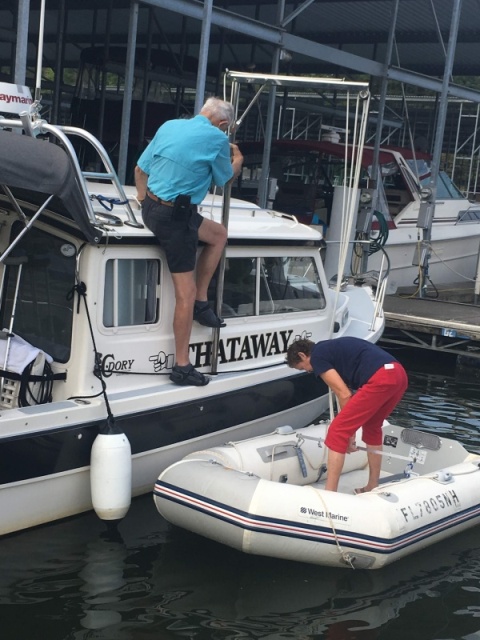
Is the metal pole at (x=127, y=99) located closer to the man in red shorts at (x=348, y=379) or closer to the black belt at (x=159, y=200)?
the black belt at (x=159, y=200)

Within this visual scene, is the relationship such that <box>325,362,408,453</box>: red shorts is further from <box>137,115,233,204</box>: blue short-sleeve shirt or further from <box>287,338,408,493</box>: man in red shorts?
<box>137,115,233,204</box>: blue short-sleeve shirt

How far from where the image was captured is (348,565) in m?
5.42

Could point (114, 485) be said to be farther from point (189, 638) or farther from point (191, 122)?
point (191, 122)

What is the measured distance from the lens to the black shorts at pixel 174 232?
6137 millimetres

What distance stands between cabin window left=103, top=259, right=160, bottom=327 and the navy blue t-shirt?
47.1 inches

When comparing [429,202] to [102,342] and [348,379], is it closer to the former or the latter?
[348,379]

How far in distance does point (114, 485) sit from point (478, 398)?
620 centimetres

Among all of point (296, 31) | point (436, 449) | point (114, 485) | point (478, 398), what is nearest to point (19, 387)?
point (114, 485)

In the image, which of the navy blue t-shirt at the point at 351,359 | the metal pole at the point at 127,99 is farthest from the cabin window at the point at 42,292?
the metal pole at the point at 127,99

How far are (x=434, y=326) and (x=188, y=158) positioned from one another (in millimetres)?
6320

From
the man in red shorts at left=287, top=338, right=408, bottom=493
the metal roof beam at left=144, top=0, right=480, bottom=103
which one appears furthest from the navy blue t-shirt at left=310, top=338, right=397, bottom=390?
the metal roof beam at left=144, top=0, right=480, bottom=103

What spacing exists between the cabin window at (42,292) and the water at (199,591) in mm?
1221

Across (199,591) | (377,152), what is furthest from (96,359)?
(377,152)

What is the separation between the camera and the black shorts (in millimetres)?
6137
